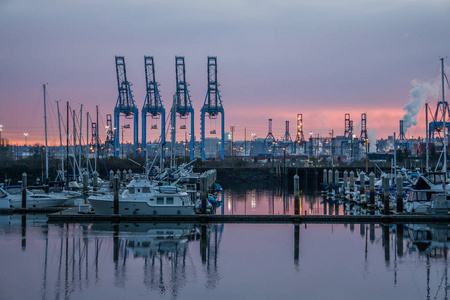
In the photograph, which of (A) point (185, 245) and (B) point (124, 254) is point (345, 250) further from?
(B) point (124, 254)

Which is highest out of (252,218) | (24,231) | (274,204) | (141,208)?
(141,208)

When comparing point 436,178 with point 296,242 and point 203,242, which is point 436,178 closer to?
point 296,242

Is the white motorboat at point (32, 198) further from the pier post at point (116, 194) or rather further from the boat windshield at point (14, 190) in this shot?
the pier post at point (116, 194)

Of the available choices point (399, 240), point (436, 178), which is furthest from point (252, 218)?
point (436, 178)

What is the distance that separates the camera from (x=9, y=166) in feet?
209

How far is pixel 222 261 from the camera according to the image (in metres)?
21.2

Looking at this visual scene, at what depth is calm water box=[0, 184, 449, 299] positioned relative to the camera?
56.9 feet

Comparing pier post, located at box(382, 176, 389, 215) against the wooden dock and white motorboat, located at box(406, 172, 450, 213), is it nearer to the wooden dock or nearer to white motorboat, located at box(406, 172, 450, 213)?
the wooden dock

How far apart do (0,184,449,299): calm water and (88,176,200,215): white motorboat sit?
1.06m

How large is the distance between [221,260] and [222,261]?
0.18 metres

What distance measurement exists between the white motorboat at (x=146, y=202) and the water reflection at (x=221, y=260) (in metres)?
1.11

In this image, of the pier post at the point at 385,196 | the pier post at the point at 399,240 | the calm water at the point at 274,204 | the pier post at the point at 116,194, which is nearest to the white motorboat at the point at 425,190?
Answer: the pier post at the point at 385,196

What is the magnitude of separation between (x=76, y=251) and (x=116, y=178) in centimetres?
655

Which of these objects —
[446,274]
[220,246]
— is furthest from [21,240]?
[446,274]
